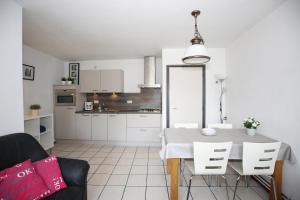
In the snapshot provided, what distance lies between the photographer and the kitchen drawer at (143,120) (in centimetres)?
403

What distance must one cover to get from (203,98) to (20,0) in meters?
3.57

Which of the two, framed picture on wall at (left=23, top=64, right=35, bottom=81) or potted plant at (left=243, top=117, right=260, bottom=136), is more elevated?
framed picture on wall at (left=23, top=64, right=35, bottom=81)

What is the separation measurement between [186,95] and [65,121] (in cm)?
337

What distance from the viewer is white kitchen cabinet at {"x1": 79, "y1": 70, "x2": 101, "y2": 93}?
4.36m

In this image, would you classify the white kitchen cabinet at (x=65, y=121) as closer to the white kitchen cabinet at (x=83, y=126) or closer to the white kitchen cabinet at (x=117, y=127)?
the white kitchen cabinet at (x=83, y=126)

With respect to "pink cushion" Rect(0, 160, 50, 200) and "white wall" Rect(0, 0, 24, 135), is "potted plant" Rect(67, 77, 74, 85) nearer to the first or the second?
"white wall" Rect(0, 0, 24, 135)

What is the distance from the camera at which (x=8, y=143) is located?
4.86 feet

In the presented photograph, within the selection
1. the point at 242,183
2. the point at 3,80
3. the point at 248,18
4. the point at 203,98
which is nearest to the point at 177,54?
the point at 203,98

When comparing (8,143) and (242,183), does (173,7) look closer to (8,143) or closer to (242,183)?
(8,143)

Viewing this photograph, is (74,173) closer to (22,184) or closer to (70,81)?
(22,184)

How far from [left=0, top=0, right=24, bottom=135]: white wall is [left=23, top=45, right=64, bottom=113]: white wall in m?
1.92

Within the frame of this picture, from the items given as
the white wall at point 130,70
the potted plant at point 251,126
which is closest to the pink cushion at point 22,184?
the potted plant at point 251,126

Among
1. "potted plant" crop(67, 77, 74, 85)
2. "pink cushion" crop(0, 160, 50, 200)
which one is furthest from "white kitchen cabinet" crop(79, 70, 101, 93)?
"pink cushion" crop(0, 160, 50, 200)

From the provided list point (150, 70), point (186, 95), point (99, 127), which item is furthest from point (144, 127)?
point (150, 70)
